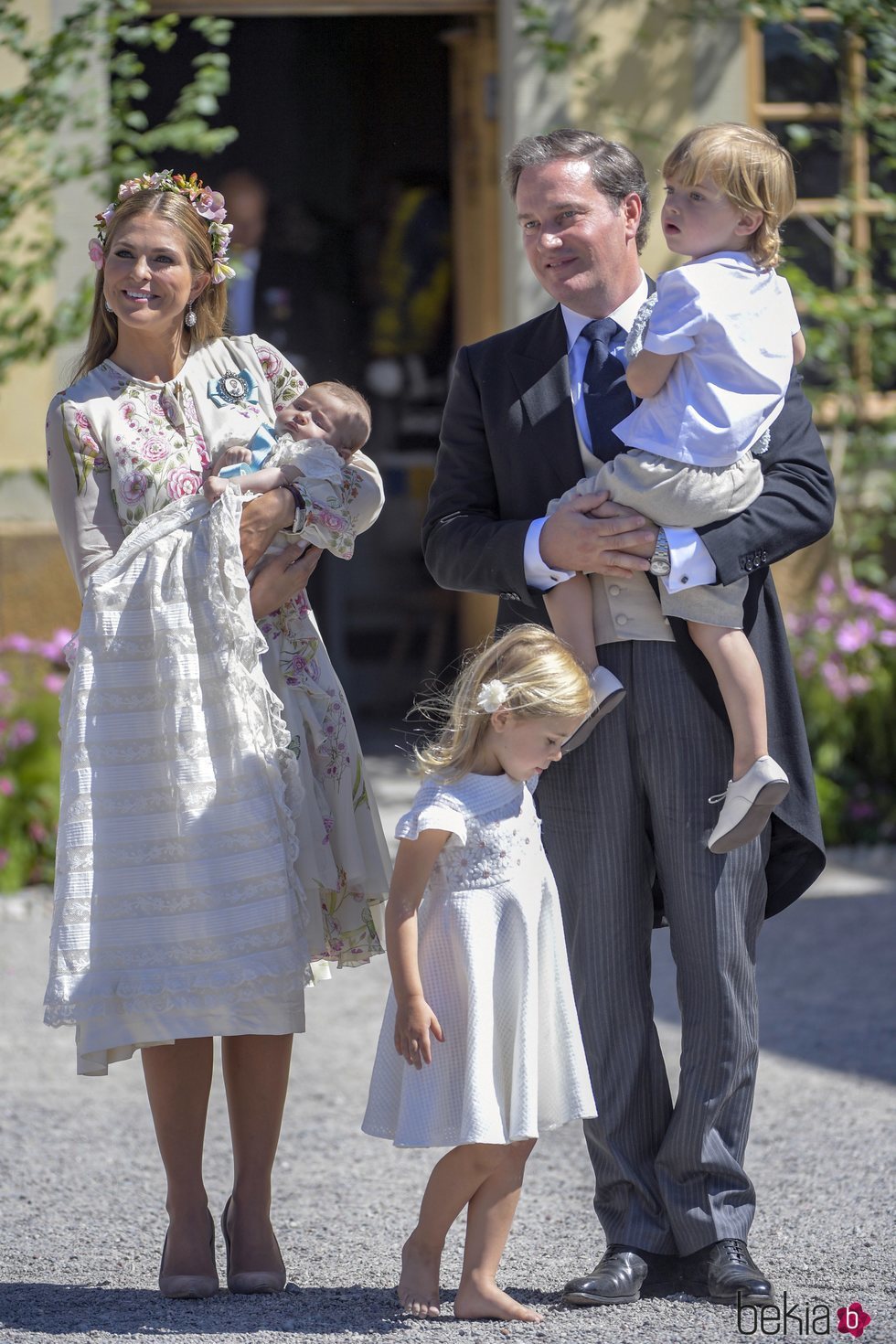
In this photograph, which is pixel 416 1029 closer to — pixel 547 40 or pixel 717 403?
pixel 717 403

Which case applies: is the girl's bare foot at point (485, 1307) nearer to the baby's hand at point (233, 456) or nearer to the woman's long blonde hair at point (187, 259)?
the baby's hand at point (233, 456)

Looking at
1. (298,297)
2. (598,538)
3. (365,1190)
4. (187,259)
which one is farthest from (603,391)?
(298,297)

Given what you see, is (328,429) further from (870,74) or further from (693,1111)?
(870,74)

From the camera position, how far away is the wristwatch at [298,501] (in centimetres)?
295

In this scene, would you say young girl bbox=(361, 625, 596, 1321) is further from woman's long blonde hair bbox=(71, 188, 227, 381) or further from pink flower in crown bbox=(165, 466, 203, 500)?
woman's long blonde hair bbox=(71, 188, 227, 381)

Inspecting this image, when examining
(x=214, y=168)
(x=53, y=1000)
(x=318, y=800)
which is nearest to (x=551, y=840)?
(x=318, y=800)

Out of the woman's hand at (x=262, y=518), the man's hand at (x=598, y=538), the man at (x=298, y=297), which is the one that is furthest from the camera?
the man at (x=298, y=297)

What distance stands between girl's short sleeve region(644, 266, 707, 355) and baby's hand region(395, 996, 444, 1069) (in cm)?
107

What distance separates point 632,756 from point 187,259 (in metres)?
1.15

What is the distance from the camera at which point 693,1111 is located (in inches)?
111

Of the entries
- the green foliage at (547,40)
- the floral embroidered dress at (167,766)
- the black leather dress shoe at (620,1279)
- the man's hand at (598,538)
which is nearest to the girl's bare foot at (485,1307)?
the black leather dress shoe at (620,1279)

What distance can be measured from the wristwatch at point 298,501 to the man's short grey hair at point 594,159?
2.00 ft

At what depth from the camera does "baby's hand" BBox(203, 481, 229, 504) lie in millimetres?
2887

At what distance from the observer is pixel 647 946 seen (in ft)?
9.77
